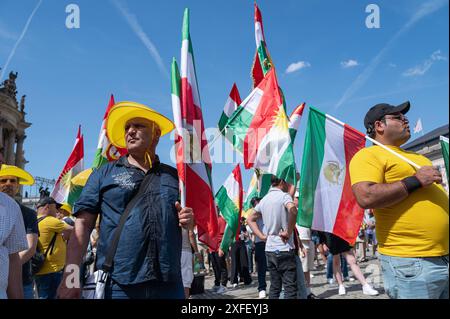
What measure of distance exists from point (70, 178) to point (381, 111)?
6.68m

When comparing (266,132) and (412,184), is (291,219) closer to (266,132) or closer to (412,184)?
(266,132)

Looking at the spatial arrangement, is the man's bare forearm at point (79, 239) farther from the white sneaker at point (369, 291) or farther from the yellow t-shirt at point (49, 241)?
the white sneaker at point (369, 291)

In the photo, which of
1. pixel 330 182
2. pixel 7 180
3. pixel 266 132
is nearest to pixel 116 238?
pixel 330 182

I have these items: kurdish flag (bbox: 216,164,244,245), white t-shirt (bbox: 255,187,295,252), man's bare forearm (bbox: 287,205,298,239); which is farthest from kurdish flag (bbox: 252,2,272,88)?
man's bare forearm (bbox: 287,205,298,239)

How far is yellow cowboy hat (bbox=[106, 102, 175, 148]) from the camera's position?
301 cm

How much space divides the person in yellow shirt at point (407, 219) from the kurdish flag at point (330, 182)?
1.08 m

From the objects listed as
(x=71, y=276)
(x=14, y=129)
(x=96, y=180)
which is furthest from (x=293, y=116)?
(x=14, y=129)

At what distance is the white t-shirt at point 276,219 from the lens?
18.1ft

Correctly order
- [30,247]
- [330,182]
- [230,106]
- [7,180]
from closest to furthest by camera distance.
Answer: [30,247] < [330,182] < [7,180] < [230,106]

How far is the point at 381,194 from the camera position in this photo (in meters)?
2.58

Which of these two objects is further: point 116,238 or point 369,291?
point 369,291

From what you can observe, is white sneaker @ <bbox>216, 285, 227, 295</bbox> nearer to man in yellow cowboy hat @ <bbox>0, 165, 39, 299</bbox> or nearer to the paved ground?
the paved ground

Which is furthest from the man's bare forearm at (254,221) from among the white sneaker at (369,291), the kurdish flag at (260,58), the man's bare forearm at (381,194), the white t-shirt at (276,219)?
the man's bare forearm at (381,194)

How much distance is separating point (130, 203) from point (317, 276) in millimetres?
9203
